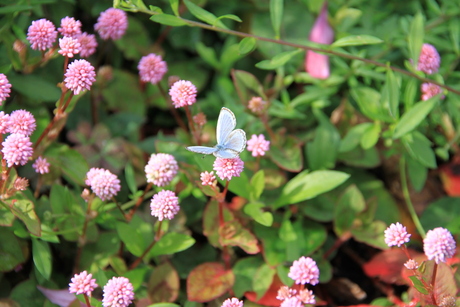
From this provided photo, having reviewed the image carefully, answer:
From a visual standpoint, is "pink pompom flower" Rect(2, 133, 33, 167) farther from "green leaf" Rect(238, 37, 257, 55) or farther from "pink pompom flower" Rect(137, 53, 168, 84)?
"green leaf" Rect(238, 37, 257, 55)

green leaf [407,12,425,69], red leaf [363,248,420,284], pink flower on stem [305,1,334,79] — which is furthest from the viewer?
pink flower on stem [305,1,334,79]

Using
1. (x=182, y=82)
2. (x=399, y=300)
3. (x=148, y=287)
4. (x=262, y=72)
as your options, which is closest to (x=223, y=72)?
(x=262, y=72)

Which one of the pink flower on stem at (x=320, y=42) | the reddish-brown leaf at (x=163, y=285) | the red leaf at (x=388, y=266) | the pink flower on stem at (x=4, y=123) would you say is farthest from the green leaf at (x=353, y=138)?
the pink flower on stem at (x=4, y=123)

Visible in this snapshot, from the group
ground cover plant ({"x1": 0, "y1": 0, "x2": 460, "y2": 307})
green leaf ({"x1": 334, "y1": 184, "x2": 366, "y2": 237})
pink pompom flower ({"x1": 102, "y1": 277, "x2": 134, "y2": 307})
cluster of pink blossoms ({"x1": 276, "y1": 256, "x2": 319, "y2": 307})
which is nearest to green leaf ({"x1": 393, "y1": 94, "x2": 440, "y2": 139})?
ground cover plant ({"x1": 0, "y1": 0, "x2": 460, "y2": 307})

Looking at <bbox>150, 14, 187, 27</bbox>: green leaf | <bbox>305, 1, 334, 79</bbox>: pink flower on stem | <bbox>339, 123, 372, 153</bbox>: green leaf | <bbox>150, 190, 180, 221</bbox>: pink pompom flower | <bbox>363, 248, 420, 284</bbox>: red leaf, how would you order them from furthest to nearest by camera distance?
<bbox>305, 1, 334, 79</bbox>: pink flower on stem → <bbox>339, 123, 372, 153</bbox>: green leaf → <bbox>363, 248, 420, 284</bbox>: red leaf → <bbox>150, 14, 187, 27</bbox>: green leaf → <bbox>150, 190, 180, 221</bbox>: pink pompom flower


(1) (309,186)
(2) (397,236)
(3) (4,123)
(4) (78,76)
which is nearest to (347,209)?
(1) (309,186)

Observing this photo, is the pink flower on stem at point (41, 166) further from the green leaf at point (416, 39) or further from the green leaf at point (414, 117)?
the green leaf at point (416, 39)

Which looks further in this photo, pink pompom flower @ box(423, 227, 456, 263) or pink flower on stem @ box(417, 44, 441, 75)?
pink flower on stem @ box(417, 44, 441, 75)
